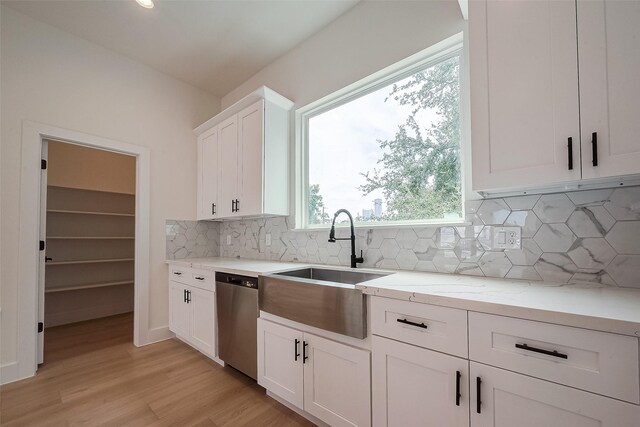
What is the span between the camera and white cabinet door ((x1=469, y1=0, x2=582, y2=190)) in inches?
41.9

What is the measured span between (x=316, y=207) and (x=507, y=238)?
157cm

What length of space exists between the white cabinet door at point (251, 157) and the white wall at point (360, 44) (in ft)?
1.49

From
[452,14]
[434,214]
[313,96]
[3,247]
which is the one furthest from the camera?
[313,96]

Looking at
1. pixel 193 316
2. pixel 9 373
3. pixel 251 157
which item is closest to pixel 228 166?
pixel 251 157

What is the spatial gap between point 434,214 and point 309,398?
139cm

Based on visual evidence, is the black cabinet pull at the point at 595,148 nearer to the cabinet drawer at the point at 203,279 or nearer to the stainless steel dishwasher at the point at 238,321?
the stainless steel dishwasher at the point at 238,321

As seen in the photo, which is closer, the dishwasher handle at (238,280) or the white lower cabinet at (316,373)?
the white lower cabinet at (316,373)

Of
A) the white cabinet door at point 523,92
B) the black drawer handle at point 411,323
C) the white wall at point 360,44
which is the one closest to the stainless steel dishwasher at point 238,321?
the black drawer handle at point 411,323

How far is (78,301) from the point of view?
3.72 metres

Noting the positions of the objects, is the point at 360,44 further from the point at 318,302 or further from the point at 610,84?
the point at 318,302

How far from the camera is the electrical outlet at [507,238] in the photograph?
1.44 m

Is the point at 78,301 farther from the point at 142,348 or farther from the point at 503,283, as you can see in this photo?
the point at 503,283

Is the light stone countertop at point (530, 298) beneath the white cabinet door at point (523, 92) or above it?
beneath

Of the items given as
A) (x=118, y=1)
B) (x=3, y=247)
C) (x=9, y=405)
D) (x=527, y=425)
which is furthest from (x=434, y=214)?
(x=3, y=247)
